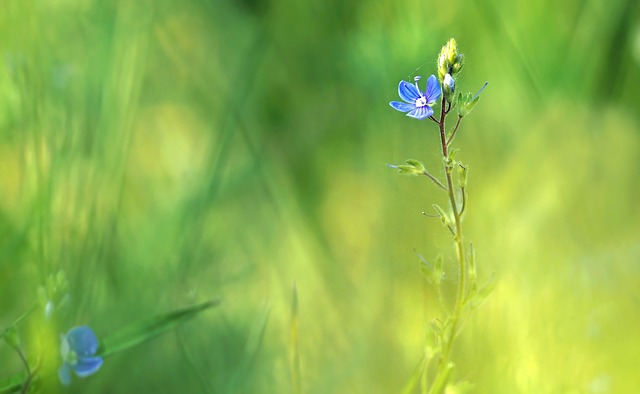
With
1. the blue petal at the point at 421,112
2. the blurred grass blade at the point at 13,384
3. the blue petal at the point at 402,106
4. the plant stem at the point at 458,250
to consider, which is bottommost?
the plant stem at the point at 458,250

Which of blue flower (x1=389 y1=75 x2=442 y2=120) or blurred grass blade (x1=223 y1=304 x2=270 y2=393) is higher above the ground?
blue flower (x1=389 y1=75 x2=442 y2=120)

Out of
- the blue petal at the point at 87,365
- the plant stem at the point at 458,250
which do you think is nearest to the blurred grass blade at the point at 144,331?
the blue petal at the point at 87,365

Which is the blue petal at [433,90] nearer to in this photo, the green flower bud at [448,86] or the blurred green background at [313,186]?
the green flower bud at [448,86]

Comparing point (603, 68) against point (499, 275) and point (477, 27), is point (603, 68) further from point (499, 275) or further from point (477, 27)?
point (499, 275)

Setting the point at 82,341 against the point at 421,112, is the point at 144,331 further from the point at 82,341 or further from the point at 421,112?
the point at 421,112

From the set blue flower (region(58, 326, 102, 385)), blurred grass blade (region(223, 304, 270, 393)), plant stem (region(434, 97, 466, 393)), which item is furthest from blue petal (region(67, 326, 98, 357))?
plant stem (region(434, 97, 466, 393))

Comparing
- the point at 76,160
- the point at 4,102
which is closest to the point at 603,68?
the point at 76,160

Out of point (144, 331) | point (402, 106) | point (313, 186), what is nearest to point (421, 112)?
point (402, 106)

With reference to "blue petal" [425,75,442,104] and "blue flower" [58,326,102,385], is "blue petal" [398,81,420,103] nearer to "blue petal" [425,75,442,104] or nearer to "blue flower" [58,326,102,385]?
"blue petal" [425,75,442,104]
